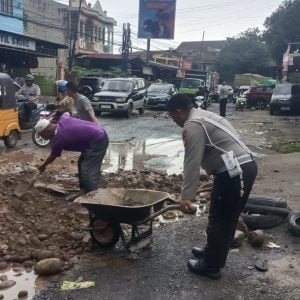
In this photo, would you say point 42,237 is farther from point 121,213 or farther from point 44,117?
point 44,117

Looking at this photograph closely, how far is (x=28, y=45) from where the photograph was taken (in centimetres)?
2534

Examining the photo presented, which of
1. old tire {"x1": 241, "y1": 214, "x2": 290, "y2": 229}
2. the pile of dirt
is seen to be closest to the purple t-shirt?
the pile of dirt

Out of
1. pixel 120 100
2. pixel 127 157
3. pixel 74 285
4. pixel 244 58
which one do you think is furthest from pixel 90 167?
pixel 244 58

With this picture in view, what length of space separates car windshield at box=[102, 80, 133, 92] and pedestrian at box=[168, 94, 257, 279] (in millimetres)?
17984

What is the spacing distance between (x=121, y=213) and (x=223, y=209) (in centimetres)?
99

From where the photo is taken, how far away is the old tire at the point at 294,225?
17.9 ft

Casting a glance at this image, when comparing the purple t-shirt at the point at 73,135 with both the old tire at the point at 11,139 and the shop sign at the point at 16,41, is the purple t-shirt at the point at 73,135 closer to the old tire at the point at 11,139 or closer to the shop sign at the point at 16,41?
the old tire at the point at 11,139

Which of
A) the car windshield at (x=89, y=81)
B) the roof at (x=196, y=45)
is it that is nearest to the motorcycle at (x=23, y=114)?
the car windshield at (x=89, y=81)

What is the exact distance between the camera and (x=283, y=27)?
168ft

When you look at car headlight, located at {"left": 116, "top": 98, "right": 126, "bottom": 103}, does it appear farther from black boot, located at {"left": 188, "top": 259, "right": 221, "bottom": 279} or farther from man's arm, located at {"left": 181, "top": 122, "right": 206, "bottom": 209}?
man's arm, located at {"left": 181, "top": 122, "right": 206, "bottom": 209}

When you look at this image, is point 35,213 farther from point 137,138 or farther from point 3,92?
point 137,138

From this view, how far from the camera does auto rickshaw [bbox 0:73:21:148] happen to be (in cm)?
1091

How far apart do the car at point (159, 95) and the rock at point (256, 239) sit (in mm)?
21197

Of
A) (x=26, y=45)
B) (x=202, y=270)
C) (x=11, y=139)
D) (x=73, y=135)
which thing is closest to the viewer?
(x=202, y=270)
